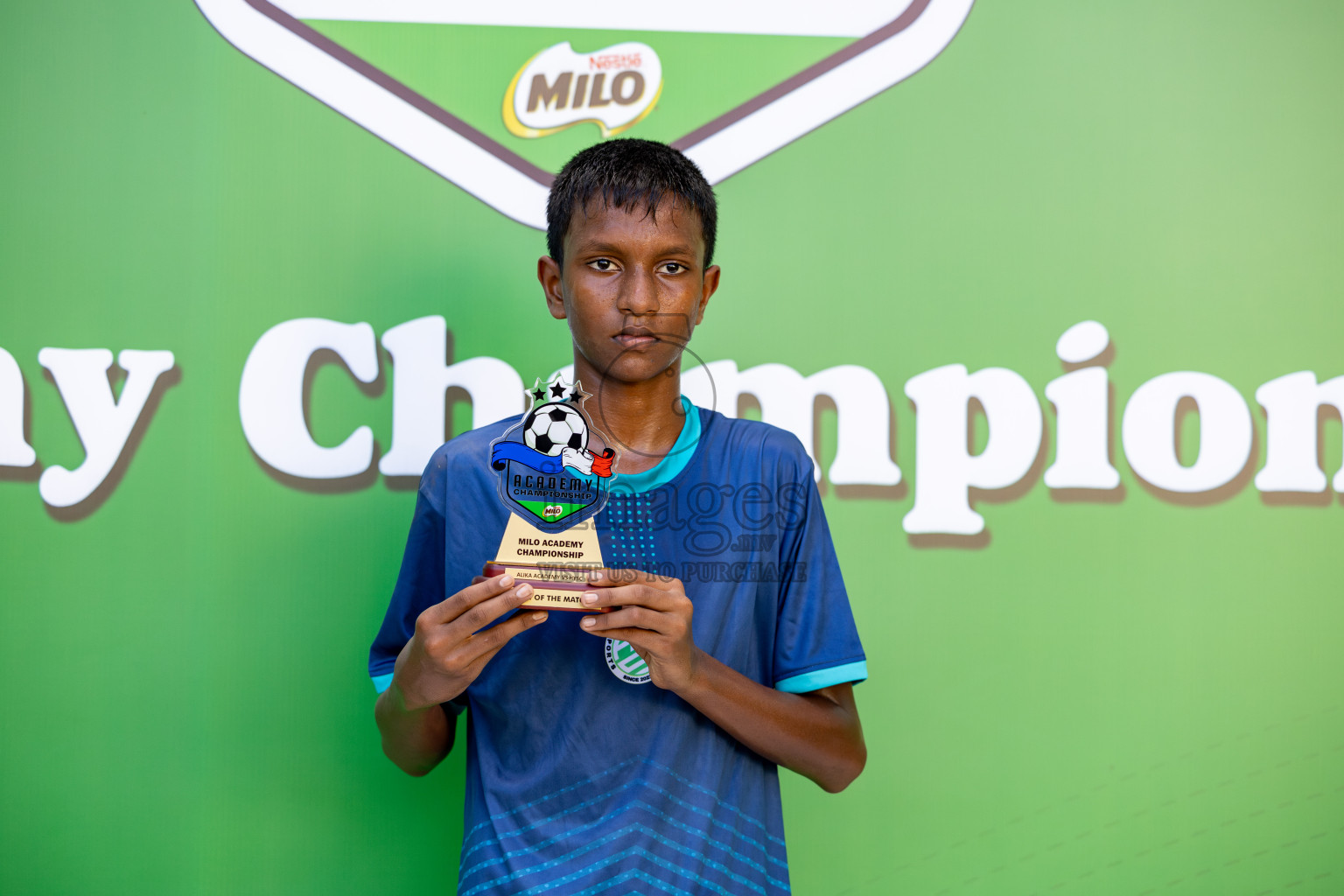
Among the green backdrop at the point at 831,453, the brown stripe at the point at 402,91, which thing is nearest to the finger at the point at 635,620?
the green backdrop at the point at 831,453

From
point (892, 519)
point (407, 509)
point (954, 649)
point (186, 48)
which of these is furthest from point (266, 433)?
point (954, 649)

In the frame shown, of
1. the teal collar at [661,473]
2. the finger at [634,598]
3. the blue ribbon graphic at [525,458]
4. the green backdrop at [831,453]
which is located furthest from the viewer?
the green backdrop at [831,453]

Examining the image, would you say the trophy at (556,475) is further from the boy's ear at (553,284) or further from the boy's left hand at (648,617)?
the boy's ear at (553,284)

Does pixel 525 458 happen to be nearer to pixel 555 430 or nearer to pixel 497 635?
pixel 555 430

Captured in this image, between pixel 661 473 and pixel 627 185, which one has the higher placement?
pixel 627 185

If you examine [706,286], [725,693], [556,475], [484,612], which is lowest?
[725,693]

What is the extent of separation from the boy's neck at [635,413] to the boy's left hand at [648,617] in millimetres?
A: 247

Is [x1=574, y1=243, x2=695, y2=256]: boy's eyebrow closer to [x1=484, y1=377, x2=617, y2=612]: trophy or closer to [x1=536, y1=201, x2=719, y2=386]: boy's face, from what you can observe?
[x1=536, y1=201, x2=719, y2=386]: boy's face

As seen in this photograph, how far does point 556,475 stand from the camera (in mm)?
1048

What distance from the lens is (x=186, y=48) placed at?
173cm

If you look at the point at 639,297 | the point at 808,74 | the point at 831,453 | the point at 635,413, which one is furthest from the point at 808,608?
the point at 808,74

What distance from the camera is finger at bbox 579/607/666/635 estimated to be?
95cm

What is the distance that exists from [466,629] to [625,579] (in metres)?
0.17

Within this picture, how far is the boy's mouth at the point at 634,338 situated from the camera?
112 centimetres
